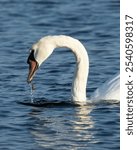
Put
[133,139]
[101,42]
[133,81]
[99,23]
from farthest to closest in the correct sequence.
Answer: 1. [99,23]
2. [101,42]
3. [133,81]
4. [133,139]

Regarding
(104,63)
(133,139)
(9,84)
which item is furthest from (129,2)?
(133,139)

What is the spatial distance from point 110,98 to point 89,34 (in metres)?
5.92

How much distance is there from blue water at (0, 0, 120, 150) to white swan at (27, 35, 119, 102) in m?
0.23

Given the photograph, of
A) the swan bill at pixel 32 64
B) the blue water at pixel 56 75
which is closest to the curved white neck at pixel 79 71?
the blue water at pixel 56 75

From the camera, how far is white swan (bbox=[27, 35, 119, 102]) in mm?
16500

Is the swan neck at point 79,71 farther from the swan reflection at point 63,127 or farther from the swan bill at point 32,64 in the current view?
the swan bill at point 32,64

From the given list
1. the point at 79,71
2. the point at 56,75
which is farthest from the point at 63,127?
the point at 56,75

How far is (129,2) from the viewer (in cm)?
1850

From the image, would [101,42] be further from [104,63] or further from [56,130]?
[56,130]

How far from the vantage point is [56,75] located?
18.6m

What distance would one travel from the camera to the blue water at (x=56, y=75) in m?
14.6

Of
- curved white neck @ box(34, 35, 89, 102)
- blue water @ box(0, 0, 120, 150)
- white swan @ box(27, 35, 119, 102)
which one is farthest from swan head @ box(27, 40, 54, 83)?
blue water @ box(0, 0, 120, 150)

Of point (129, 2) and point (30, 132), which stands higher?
point (129, 2)

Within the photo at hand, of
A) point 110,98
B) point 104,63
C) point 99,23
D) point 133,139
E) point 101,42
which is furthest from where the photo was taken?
point 99,23
